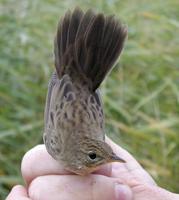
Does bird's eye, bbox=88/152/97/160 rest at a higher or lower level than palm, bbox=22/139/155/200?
higher

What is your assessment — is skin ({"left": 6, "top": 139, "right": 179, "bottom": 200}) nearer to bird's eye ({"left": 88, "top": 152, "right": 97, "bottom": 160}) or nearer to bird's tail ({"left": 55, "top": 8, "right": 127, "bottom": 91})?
bird's eye ({"left": 88, "top": 152, "right": 97, "bottom": 160})

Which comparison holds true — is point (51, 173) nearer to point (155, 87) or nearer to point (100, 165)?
point (100, 165)

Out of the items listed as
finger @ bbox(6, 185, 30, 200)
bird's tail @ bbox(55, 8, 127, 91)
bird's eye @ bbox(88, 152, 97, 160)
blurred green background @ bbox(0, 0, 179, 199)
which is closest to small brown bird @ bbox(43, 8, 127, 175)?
bird's tail @ bbox(55, 8, 127, 91)

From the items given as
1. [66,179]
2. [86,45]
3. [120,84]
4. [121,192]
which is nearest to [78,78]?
[86,45]

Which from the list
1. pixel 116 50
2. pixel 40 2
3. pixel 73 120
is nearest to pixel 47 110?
pixel 73 120

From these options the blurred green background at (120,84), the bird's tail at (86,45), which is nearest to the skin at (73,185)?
the bird's tail at (86,45)

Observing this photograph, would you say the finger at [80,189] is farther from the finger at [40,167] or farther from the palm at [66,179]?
the finger at [40,167]
